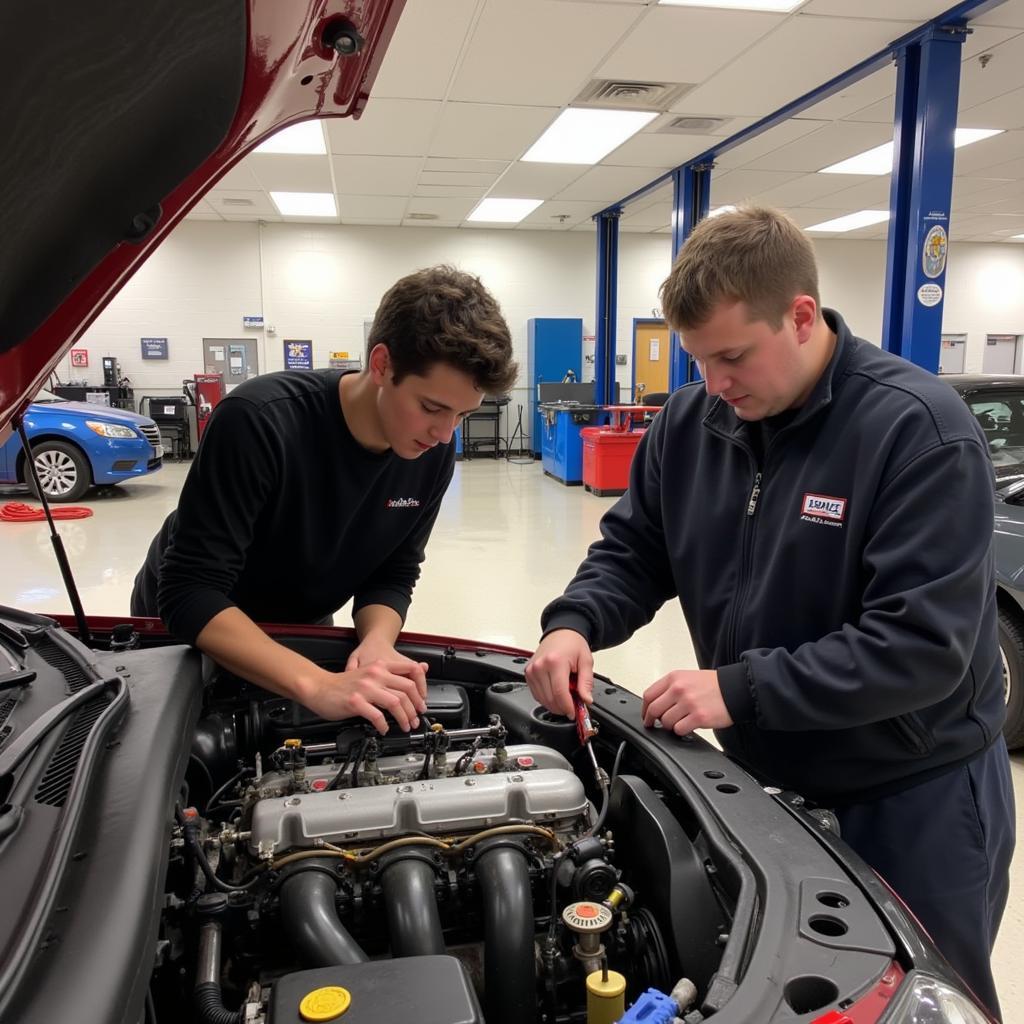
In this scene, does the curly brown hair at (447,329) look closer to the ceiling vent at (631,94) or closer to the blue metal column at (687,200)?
the ceiling vent at (631,94)

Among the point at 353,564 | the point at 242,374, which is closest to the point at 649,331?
the point at 242,374

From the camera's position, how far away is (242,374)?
1140 cm

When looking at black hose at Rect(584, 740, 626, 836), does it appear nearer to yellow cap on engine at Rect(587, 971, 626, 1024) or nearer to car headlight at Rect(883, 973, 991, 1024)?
yellow cap on engine at Rect(587, 971, 626, 1024)

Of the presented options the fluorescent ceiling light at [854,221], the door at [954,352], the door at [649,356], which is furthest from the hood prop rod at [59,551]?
the door at [954,352]

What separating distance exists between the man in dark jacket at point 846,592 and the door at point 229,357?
10899 mm

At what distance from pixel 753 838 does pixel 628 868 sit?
233 millimetres

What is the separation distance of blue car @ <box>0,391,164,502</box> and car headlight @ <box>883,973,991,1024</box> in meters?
7.94

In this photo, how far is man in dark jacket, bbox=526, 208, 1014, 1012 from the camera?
43.1 inches

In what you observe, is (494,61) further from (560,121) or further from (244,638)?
(244,638)

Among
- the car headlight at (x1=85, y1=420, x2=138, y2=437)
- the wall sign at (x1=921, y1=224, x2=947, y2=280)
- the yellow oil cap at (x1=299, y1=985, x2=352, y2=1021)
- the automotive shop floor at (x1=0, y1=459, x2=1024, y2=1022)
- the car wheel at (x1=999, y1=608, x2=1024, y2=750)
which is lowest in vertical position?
the automotive shop floor at (x1=0, y1=459, x2=1024, y2=1022)

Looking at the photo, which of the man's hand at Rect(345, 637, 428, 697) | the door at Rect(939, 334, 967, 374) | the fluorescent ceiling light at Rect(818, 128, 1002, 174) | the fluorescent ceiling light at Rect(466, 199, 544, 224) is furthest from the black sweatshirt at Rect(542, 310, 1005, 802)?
the door at Rect(939, 334, 967, 374)

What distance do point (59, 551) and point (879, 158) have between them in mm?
8382

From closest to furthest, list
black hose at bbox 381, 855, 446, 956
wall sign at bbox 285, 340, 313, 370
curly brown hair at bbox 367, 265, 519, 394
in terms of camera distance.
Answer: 1. black hose at bbox 381, 855, 446, 956
2. curly brown hair at bbox 367, 265, 519, 394
3. wall sign at bbox 285, 340, 313, 370

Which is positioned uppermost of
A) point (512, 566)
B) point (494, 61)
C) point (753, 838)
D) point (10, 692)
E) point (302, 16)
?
point (494, 61)
